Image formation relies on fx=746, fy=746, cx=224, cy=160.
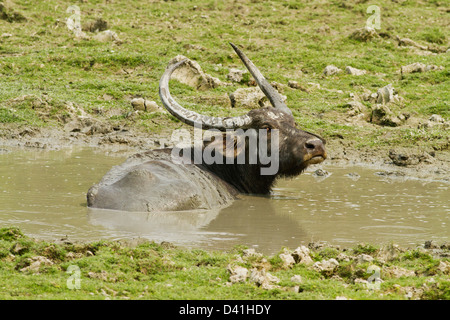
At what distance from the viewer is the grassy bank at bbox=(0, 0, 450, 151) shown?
535 inches

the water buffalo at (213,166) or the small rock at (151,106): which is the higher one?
the small rock at (151,106)

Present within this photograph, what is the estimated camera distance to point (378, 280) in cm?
499

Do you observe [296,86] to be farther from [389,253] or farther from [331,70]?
[389,253]

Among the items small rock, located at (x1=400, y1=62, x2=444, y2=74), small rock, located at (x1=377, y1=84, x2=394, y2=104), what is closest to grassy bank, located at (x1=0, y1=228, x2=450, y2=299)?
small rock, located at (x1=377, y1=84, x2=394, y2=104)

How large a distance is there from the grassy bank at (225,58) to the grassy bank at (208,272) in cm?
710

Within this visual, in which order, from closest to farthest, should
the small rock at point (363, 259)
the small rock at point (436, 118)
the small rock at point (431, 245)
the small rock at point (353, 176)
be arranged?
the small rock at point (363, 259) < the small rock at point (431, 245) < the small rock at point (353, 176) < the small rock at point (436, 118)

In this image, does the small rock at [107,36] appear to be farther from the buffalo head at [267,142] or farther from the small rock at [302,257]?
the small rock at [302,257]

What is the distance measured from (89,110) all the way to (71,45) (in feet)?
13.5

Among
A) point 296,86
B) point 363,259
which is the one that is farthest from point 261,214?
point 296,86

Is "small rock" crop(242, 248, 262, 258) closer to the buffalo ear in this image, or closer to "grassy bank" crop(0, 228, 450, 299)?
"grassy bank" crop(0, 228, 450, 299)

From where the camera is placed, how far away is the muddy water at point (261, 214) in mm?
6859

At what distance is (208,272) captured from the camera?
523 cm

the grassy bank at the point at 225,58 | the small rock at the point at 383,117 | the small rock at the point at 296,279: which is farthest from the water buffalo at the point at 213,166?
the small rock at the point at 383,117

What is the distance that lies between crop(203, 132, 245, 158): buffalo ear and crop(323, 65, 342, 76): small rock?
25.9 ft
